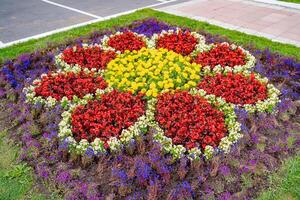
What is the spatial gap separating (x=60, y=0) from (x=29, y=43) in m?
4.03

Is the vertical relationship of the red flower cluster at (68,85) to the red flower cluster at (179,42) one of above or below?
below

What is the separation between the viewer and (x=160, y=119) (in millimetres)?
5734

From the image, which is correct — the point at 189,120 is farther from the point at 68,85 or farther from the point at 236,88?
the point at 68,85

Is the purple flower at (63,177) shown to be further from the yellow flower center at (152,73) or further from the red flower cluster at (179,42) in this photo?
the red flower cluster at (179,42)

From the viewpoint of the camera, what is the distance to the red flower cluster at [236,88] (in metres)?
6.25

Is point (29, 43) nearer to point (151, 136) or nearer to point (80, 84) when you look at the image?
point (80, 84)

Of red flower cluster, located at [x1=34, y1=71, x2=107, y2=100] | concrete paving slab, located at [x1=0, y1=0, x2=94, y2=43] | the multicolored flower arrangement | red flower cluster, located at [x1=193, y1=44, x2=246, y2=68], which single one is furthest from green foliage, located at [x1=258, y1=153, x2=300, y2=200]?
concrete paving slab, located at [x1=0, y1=0, x2=94, y2=43]

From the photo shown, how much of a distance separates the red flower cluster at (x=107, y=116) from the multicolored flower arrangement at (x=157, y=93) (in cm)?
1

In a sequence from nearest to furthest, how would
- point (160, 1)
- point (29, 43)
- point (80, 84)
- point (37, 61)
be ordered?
point (80, 84) → point (37, 61) → point (29, 43) → point (160, 1)

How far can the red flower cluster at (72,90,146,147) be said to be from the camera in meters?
5.48

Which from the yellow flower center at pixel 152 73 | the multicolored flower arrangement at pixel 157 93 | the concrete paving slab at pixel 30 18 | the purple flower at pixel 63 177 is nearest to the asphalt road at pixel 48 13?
the concrete paving slab at pixel 30 18

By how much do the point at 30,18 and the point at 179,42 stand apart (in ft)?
16.4

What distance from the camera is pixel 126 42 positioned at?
815cm

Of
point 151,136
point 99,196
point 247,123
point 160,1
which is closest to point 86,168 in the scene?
point 99,196
